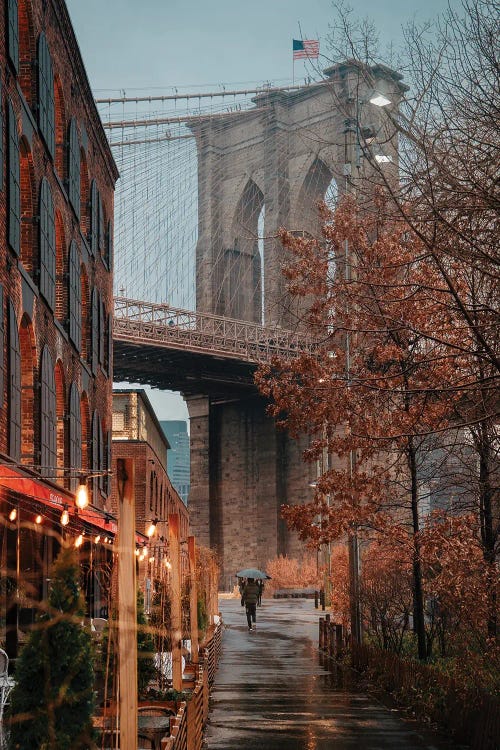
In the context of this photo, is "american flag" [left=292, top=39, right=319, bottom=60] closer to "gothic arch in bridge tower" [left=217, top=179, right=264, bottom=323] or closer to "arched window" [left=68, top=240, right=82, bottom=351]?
"arched window" [left=68, top=240, right=82, bottom=351]

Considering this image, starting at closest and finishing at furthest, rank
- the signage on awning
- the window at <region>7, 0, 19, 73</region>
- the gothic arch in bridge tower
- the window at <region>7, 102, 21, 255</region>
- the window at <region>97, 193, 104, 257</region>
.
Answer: the signage on awning → the window at <region>7, 102, 21, 255</region> → the window at <region>7, 0, 19, 73</region> → the window at <region>97, 193, 104, 257</region> → the gothic arch in bridge tower

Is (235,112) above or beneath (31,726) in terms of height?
above

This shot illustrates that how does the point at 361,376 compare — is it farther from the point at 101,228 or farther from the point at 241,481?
the point at 241,481

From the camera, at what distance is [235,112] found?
247 ft

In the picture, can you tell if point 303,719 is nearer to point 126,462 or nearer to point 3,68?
point 126,462

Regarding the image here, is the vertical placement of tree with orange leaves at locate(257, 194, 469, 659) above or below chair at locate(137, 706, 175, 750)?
above

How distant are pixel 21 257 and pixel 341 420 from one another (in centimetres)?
622

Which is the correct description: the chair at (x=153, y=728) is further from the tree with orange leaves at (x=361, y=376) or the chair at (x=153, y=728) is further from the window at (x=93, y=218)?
the window at (x=93, y=218)

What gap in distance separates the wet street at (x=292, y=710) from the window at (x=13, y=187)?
752 cm

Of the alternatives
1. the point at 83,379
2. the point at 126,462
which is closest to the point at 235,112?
the point at 83,379

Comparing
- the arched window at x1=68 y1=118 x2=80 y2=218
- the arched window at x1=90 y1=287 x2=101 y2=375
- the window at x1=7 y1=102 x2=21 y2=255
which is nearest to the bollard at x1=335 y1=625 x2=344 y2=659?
the arched window at x1=90 y1=287 x2=101 y2=375

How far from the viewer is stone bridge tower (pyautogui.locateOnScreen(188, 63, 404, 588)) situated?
74.0m

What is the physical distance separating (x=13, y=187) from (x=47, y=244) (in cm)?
383

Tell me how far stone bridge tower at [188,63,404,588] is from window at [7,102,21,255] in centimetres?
5309
